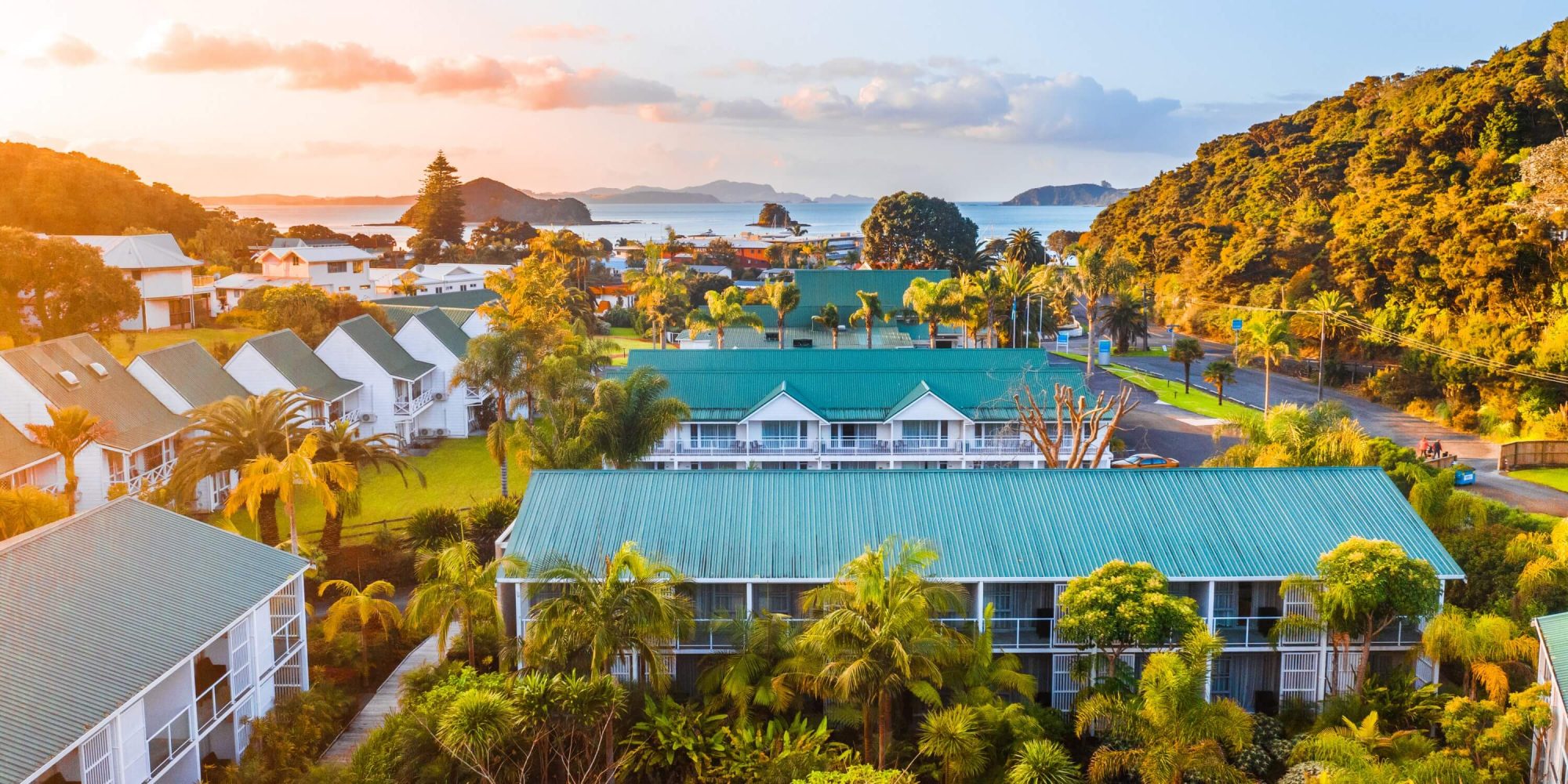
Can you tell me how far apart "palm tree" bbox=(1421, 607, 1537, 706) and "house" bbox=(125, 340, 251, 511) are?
3831 centimetres

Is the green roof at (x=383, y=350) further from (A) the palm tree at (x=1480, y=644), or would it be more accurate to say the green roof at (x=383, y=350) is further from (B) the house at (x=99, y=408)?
(A) the palm tree at (x=1480, y=644)

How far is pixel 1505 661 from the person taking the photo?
23.8m

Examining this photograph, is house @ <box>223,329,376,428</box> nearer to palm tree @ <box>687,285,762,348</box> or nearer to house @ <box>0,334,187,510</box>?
house @ <box>0,334,187,510</box>

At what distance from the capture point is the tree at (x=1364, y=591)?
23188 mm

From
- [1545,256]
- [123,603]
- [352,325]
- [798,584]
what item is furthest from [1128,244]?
[123,603]

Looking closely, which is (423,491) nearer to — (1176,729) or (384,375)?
(384,375)

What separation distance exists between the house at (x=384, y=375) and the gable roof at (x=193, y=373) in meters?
5.90

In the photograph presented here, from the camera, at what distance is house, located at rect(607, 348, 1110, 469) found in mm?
44688

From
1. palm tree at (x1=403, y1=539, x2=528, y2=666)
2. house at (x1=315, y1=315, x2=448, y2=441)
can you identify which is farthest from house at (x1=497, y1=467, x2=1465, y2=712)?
house at (x1=315, y1=315, x2=448, y2=441)

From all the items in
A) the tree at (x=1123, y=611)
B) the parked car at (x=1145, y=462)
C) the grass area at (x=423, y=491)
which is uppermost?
the tree at (x=1123, y=611)

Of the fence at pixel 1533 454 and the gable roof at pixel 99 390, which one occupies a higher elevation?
the gable roof at pixel 99 390

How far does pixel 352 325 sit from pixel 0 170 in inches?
2643

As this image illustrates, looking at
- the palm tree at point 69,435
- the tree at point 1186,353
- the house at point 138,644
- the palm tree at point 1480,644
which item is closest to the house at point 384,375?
the palm tree at point 69,435

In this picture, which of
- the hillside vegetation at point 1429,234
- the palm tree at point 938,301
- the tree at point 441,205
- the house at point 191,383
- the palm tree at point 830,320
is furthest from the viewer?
the tree at point 441,205
